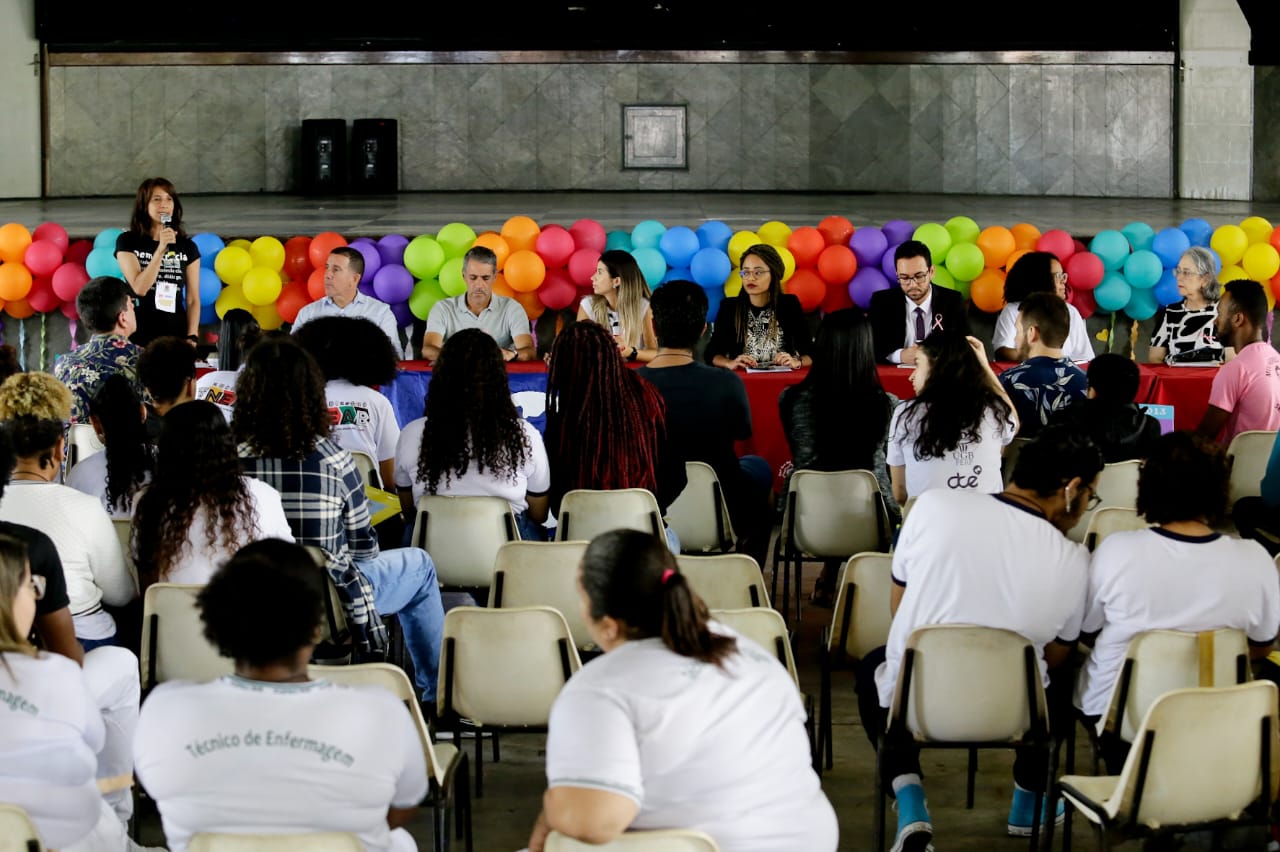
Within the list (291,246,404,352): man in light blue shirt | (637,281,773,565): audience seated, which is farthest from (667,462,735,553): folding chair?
(291,246,404,352): man in light blue shirt

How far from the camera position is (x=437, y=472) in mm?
4504

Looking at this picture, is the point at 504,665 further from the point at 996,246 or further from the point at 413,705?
the point at 996,246

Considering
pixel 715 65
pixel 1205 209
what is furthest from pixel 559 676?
pixel 715 65

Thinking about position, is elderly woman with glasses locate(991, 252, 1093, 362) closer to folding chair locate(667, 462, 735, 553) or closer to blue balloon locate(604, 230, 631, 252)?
blue balloon locate(604, 230, 631, 252)

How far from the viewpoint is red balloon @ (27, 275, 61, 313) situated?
26.4ft

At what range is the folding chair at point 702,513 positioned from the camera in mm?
5070

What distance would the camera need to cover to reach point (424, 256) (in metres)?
7.99

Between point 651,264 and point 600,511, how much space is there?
12.1ft

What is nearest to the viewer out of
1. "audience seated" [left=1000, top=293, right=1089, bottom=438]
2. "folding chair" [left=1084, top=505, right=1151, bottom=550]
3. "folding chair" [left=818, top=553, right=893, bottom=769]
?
"folding chair" [left=818, top=553, right=893, bottom=769]

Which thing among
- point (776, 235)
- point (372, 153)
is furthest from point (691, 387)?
point (372, 153)

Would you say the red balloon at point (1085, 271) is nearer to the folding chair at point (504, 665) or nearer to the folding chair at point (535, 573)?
the folding chair at point (535, 573)

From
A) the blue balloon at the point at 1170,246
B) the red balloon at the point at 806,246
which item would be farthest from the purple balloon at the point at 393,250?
the blue balloon at the point at 1170,246

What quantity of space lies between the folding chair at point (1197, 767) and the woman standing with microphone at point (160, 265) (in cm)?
576

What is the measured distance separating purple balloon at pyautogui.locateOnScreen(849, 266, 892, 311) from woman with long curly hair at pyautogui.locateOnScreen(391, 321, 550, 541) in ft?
13.0
